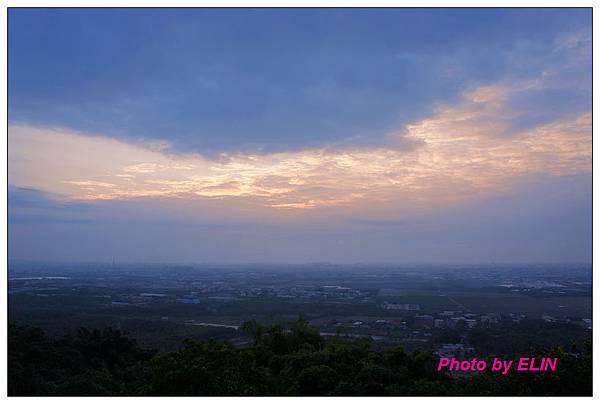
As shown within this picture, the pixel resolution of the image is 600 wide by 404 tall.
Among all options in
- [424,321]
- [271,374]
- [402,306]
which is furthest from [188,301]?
[271,374]

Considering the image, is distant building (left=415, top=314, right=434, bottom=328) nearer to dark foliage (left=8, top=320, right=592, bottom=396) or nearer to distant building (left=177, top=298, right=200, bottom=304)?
dark foliage (left=8, top=320, right=592, bottom=396)

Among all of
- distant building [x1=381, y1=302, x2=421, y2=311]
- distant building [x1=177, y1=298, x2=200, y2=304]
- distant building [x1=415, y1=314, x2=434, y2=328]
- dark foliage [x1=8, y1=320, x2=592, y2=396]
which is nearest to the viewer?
dark foliage [x1=8, y1=320, x2=592, y2=396]

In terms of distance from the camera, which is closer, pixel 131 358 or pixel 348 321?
pixel 131 358

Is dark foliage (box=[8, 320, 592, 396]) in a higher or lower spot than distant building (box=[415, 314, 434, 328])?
higher

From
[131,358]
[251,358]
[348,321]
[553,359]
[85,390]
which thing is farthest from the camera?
[348,321]

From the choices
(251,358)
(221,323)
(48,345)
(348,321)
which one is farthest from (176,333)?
(251,358)

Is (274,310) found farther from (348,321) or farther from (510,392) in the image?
(510,392)

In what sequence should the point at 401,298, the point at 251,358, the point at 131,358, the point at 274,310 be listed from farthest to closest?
1. the point at 401,298
2. the point at 274,310
3. the point at 131,358
4. the point at 251,358

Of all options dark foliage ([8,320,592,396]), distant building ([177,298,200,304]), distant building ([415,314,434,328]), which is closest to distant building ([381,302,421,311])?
distant building ([415,314,434,328])

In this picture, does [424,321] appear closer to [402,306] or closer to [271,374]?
[402,306]
